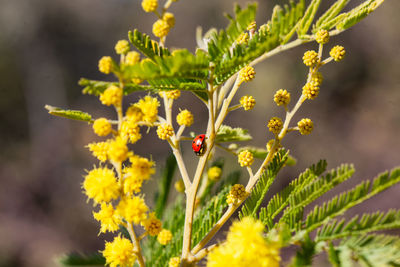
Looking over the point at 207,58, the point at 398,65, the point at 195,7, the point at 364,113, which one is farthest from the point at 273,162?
the point at 195,7

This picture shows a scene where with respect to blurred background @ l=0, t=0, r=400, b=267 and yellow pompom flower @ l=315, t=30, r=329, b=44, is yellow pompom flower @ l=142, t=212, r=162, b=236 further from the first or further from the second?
blurred background @ l=0, t=0, r=400, b=267

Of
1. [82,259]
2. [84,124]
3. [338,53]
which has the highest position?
[84,124]

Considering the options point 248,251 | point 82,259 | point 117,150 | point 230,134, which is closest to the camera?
point 248,251

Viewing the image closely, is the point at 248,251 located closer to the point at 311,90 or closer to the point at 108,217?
the point at 108,217

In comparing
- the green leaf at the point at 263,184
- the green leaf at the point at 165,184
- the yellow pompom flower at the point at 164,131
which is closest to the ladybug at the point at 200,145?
the yellow pompom flower at the point at 164,131

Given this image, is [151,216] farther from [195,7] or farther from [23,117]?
[195,7]

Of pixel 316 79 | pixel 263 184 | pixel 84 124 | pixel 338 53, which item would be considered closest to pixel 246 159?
pixel 263 184

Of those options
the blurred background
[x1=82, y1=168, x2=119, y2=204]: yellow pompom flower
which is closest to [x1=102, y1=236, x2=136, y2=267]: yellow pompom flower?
[x1=82, y1=168, x2=119, y2=204]: yellow pompom flower

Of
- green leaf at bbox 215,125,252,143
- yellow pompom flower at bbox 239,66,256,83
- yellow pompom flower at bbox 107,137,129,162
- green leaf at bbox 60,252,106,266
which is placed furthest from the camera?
green leaf at bbox 60,252,106,266
